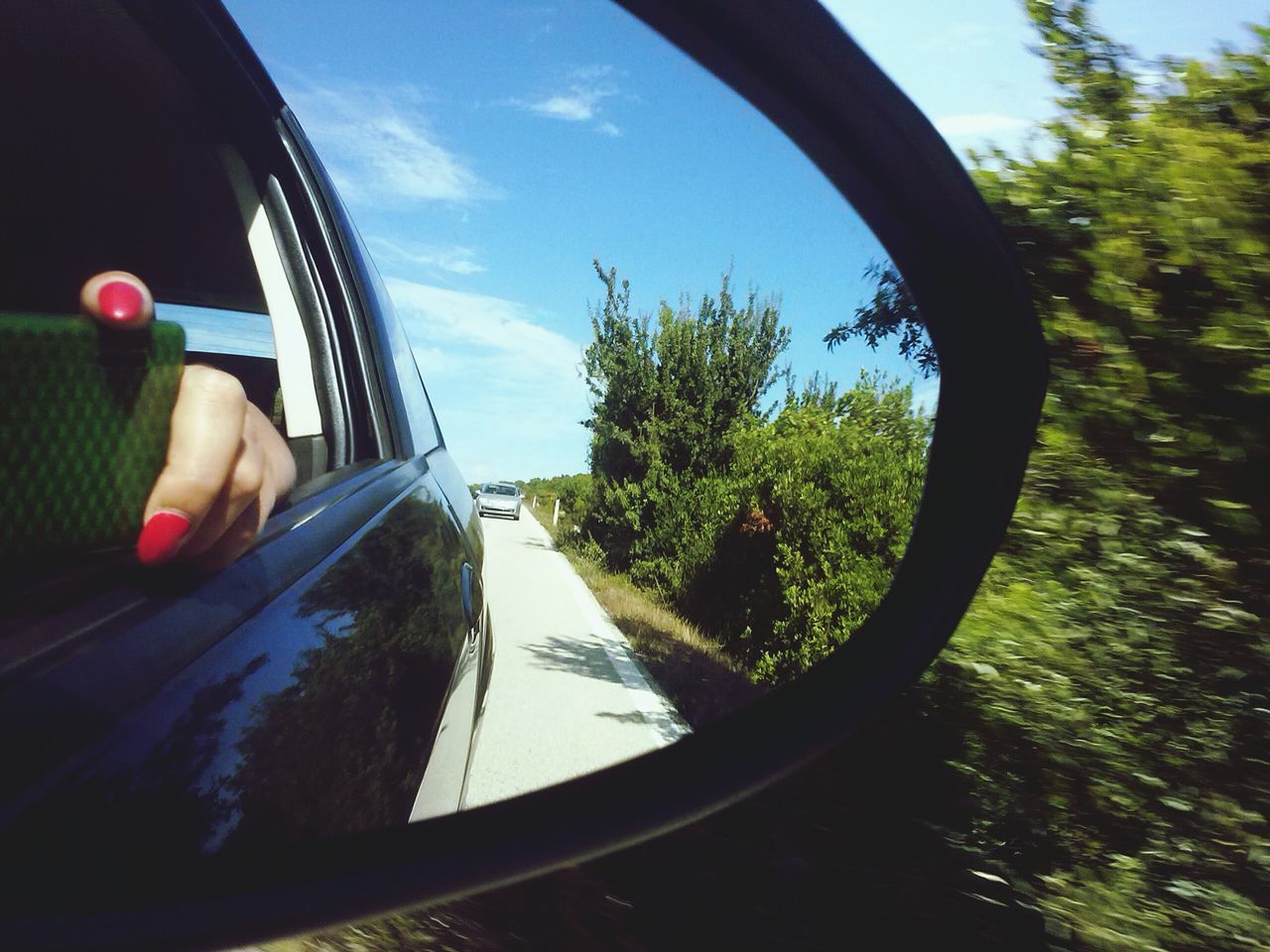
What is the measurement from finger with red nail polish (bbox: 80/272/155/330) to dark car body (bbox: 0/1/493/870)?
0.28 meters

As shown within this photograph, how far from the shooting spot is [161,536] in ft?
2.58

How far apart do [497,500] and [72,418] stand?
2075mm

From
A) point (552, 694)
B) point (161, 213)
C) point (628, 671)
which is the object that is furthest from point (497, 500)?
point (161, 213)

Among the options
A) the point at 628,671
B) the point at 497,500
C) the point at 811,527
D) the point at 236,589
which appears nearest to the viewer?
the point at 236,589

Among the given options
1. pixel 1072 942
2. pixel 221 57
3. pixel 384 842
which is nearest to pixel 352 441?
pixel 221 57

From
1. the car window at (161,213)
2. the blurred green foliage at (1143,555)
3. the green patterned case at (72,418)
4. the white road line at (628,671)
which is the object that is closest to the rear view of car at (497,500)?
the white road line at (628,671)

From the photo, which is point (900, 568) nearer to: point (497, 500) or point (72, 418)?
point (72, 418)

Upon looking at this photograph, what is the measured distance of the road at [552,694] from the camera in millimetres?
1399

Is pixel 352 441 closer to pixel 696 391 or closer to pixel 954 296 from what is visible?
pixel 954 296

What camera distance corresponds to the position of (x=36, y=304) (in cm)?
131

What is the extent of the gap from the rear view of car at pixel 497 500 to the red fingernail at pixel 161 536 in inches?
67.2

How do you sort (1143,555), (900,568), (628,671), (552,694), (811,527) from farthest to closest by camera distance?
1. (811,527)
2. (1143,555)
3. (628,671)
4. (552,694)
5. (900,568)

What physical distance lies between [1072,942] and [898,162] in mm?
3340

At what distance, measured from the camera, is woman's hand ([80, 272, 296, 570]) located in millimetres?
650
